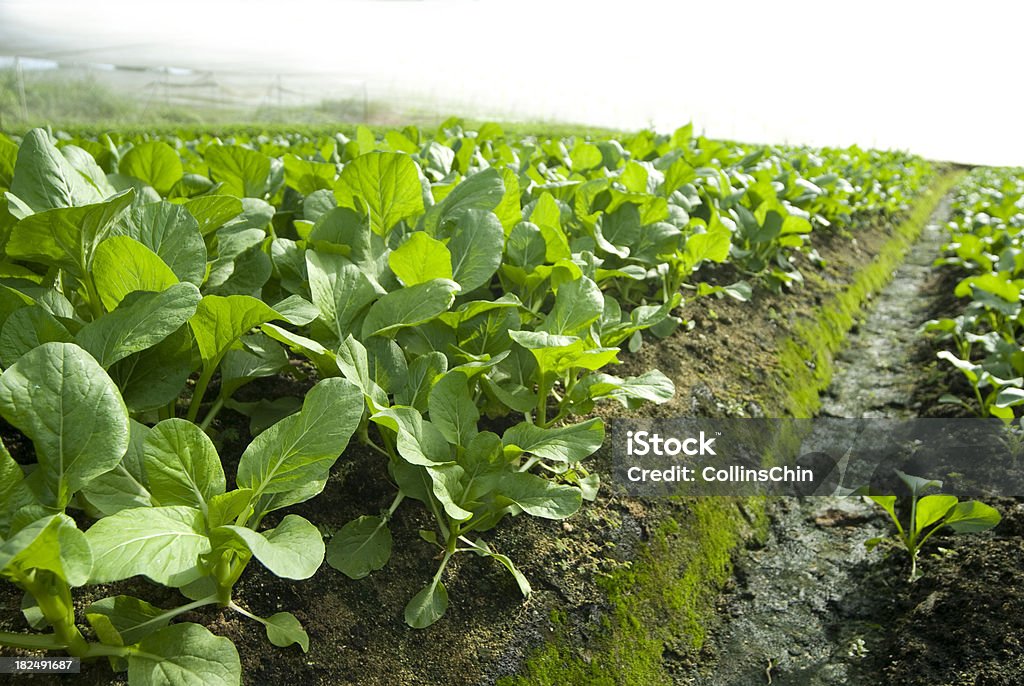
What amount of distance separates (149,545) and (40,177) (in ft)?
2.70

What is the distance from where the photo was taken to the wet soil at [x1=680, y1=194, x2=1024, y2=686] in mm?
1870

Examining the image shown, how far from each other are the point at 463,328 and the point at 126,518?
0.91 m

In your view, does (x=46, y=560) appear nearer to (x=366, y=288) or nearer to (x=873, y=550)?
(x=366, y=288)

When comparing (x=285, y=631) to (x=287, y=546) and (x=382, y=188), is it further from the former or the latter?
(x=382, y=188)

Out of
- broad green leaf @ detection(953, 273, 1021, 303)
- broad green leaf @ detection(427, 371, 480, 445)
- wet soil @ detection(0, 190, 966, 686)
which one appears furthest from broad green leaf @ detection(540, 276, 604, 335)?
broad green leaf @ detection(953, 273, 1021, 303)

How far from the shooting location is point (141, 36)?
702 inches

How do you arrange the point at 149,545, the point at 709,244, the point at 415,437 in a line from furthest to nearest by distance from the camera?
1. the point at 709,244
2. the point at 415,437
3. the point at 149,545

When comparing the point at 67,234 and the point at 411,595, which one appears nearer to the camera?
the point at 67,234

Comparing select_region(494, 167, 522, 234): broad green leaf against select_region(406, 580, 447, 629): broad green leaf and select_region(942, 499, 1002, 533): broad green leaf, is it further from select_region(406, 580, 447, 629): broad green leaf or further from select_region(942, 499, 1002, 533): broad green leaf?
select_region(942, 499, 1002, 533): broad green leaf

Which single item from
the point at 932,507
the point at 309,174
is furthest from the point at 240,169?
the point at 932,507

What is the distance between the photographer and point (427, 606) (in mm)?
1506

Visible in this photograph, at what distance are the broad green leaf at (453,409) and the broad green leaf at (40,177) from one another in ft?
2.58

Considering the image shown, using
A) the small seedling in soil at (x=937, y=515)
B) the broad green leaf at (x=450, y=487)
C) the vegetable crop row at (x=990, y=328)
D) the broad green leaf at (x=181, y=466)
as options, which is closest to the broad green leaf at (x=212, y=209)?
the broad green leaf at (x=181, y=466)

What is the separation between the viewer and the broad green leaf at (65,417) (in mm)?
1129
